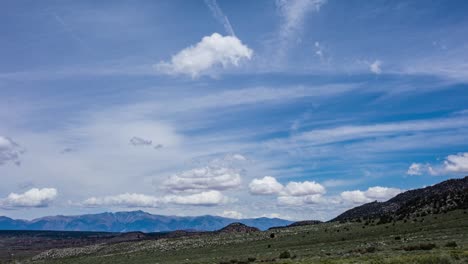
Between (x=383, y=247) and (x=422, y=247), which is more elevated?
(x=383, y=247)

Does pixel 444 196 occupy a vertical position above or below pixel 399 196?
below

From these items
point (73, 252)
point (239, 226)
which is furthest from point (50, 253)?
point (239, 226)

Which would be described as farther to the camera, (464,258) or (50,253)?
(50,253)

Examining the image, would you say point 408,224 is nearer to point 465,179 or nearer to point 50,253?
point 465,179

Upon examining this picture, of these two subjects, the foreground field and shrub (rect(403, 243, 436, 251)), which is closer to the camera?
the foreground field

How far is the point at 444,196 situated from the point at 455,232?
123ft

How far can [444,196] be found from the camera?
272 feet

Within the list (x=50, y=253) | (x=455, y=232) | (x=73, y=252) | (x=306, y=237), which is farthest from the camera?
(x=50, y=253)

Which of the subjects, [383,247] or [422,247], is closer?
[422,247]

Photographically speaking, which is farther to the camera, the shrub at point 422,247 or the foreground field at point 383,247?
the shrub at point 422,247

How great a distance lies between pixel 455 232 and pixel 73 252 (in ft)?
351

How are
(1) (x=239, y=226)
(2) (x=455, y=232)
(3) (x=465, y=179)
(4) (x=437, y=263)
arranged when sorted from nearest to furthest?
(4) (x=437, y=263) < (2) (x=455, y=232) < (3) (x=465, y=179) < (1) (x=239, y=226)

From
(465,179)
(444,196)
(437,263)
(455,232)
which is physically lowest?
(437,263)

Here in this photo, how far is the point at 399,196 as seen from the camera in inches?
5812
